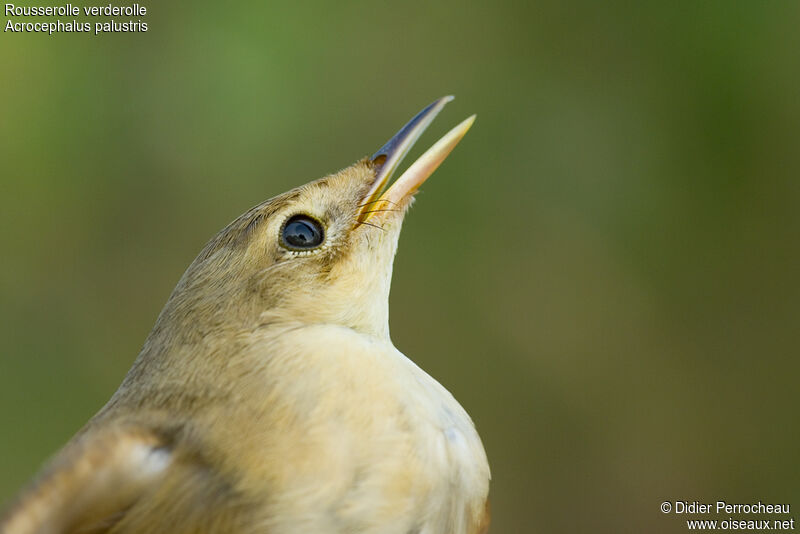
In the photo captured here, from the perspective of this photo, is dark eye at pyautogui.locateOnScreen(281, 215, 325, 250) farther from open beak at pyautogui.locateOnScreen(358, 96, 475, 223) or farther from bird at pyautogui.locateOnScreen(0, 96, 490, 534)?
open beak at pyautogui.locateOnScreen(358, 96, 475, 223)

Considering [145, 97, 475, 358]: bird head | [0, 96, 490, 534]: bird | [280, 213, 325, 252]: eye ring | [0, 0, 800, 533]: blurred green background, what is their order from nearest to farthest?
[0, 96, 490, 534]: bird → [145, 97, 475, 358]: bird head → [280, 213, 325, 252]: eye ring → [0, 0, 800, 533]: blurred green background

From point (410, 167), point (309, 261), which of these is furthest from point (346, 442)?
point (410, 167)

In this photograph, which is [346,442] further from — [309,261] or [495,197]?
[495,197]

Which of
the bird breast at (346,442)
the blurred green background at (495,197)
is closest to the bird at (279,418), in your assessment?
the bird breast at (346,442)

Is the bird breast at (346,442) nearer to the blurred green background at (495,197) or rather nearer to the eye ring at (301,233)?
→ the eye ring at (301,233)

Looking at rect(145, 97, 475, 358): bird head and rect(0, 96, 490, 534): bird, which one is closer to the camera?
rect(0, 96, 490, 534): bird

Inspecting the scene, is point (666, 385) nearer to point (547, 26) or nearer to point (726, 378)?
point (726, 378)

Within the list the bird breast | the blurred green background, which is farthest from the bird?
the blurred green background

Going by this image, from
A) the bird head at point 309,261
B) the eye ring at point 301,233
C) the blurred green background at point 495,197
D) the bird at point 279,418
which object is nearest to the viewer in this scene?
the bird at point 279,418
